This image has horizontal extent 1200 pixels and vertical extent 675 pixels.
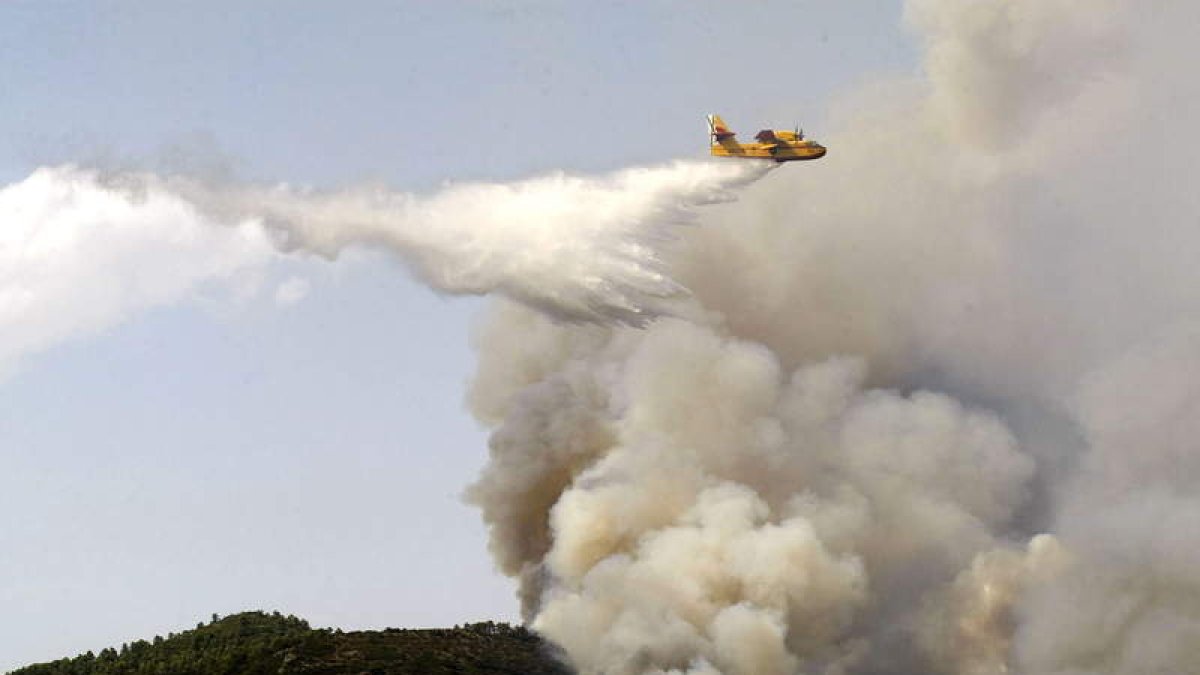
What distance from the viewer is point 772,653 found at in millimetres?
119250

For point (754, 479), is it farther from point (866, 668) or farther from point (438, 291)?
point (438, 291)

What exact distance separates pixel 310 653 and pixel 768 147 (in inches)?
1969

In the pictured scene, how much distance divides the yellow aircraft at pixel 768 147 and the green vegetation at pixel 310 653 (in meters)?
39.9

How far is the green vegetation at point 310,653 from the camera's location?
116375mm

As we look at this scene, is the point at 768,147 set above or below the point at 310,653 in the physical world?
above

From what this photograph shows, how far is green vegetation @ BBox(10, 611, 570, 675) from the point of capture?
11638 cm

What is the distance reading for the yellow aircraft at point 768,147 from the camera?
129375 mm

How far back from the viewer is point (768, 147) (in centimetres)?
12975

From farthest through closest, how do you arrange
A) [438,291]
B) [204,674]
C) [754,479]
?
[754,479], [438,291], [204,674]

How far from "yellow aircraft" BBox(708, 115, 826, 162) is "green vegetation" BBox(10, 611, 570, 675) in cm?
3986

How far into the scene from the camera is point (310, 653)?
119 meters

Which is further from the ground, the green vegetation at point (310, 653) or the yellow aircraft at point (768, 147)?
the yellow aircraft at point (768, 147)

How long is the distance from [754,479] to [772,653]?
17.9 metres

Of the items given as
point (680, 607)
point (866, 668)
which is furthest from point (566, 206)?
point (866, 668)
